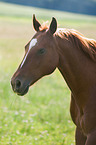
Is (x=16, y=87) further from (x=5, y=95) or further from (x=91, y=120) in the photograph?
(x=5, y=95)

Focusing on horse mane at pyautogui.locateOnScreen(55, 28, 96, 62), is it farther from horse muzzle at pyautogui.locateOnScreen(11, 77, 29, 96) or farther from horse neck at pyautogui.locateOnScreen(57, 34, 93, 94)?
horse muzzle at pyautogui.locateOnScreen(11, 77, 29, 96)

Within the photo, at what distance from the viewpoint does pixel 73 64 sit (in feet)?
11.0

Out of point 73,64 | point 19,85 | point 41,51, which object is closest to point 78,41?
point 73,64

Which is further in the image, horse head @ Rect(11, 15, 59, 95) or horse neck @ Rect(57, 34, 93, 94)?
horse neck @ Rect(57, 34, 93, 94)

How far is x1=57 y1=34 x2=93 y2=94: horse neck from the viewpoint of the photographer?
3.28 m

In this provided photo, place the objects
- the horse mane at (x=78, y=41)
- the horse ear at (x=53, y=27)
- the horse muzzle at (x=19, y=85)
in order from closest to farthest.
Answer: the horse muzzle at (x=19, y=85) → the horse ear at (x=53, y=27) → the horse mane at (x=78, y=41)

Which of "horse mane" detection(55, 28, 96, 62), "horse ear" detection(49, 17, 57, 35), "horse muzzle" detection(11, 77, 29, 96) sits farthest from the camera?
"horse mane" detection(55, 28, 96, 62)

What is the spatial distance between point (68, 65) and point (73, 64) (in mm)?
67

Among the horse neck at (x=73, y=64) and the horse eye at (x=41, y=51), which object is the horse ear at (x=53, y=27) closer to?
the horse neck at (x=73, y=64)

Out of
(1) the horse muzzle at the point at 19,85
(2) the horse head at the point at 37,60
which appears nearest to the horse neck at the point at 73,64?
(2) the horse head at the point at 37,60

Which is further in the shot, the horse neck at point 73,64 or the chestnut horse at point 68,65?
the horse neck at point 73,64

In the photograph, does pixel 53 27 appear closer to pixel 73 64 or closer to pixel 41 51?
pixel 41 51

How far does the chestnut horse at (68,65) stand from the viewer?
124 inches

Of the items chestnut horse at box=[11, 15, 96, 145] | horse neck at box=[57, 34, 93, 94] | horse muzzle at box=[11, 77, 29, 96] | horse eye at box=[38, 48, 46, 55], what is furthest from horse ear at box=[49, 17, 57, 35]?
horse muzzle at box=[11, 77, 29, 96]
